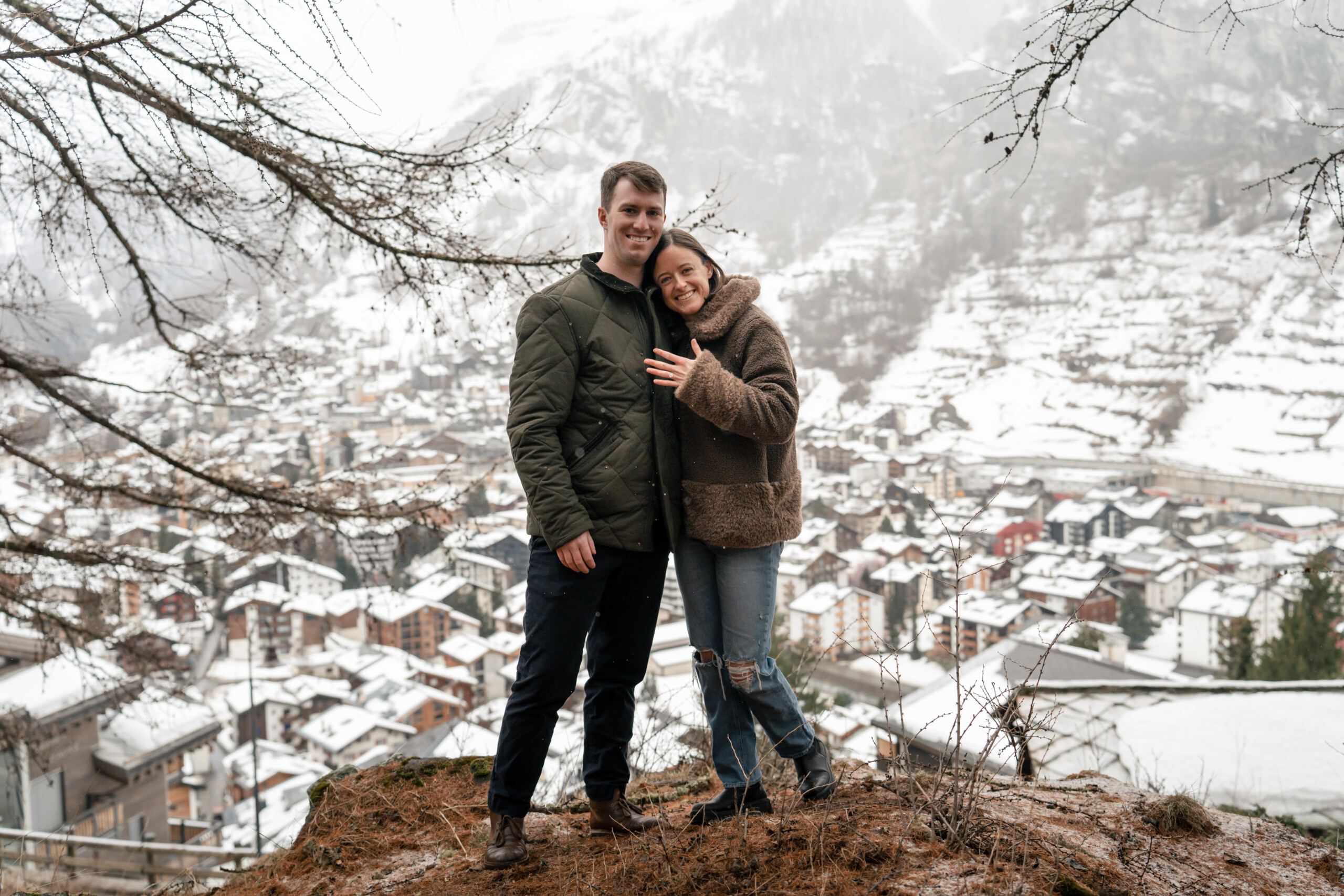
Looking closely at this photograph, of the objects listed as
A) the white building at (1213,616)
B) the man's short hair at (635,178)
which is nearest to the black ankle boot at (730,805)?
the man's short hair at (635,178)

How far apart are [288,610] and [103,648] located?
14.6 m

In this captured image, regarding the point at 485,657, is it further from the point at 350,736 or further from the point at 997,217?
the point at 997,217

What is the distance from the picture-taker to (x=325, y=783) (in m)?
2.25

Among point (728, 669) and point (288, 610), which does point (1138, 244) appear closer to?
point (288, 610)

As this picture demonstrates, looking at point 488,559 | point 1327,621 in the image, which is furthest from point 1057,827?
point 488,559

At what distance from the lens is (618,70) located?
9956 cm

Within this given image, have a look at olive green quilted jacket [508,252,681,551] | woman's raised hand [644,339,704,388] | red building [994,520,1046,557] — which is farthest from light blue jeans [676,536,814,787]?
red building [994,520,1046,557]

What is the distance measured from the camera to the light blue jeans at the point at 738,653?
168cm

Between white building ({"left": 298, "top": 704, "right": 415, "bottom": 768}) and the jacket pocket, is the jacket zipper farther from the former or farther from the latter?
white building ({"left": 298, "top": 704, "right": 415, "bottom": 768})

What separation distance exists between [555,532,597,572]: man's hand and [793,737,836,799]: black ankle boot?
0.73m

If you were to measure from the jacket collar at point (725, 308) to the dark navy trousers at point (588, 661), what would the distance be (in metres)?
0.49

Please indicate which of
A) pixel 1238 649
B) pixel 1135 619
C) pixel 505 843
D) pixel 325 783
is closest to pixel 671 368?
pixel 505 843

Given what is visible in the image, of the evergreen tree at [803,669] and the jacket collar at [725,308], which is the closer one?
the jacket collar at [725,308]

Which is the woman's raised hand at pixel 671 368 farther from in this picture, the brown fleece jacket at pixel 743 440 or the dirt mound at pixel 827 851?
the dirt mound at pixel 827 851
